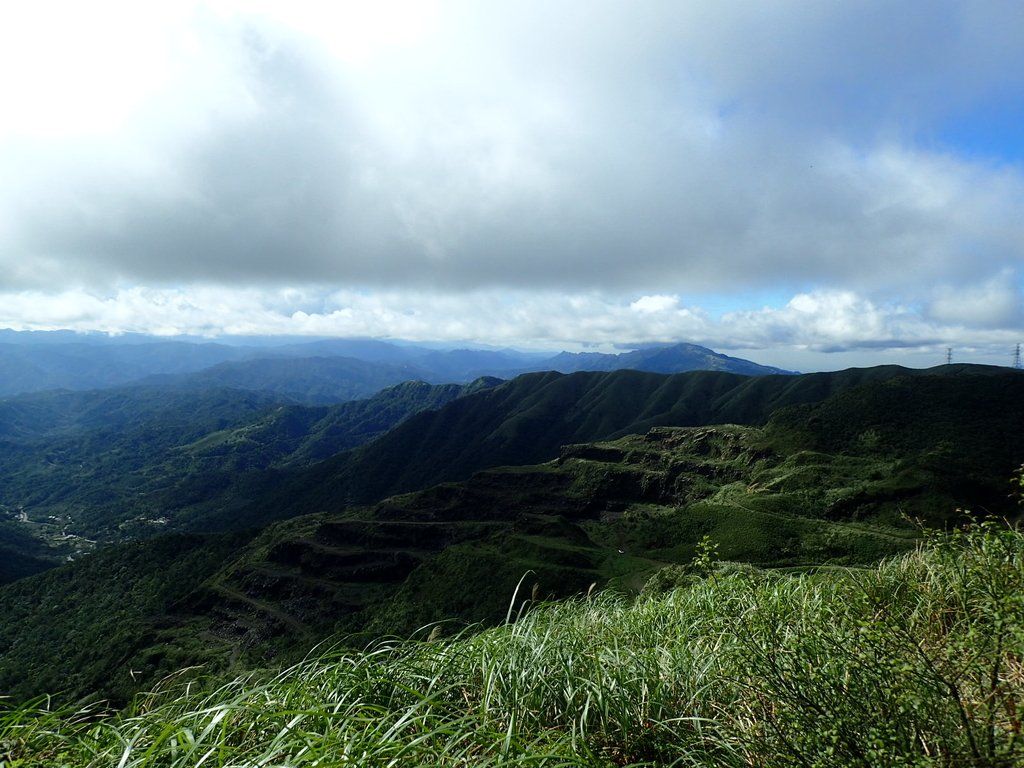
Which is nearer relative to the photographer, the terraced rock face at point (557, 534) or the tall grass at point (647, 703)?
the tall grass at point (647, 703)

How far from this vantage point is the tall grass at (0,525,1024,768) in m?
3.38

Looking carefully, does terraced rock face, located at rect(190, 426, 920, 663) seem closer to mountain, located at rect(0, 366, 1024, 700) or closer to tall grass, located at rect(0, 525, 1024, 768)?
mountain, located at rect(0, 366, 1024, 700)

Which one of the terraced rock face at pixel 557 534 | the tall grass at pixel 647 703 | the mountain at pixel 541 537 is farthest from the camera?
the mountain at pixel 541 537

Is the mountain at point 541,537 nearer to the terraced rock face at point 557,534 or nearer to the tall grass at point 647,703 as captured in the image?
the terraced rock face at point 557,534

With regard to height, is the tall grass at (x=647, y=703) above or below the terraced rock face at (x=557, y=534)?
above

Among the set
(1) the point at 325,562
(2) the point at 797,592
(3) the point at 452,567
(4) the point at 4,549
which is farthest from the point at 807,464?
(4) the point at 4,549

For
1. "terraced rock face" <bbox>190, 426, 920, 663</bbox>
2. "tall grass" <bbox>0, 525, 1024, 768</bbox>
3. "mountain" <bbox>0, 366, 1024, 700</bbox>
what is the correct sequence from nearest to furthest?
"tall grass" <bbox>0, 525, 1024, 768</bbox> → "terraced rock face" <bbox>190, 426, 920, 663</bbox> → "mountain" <bbox>0, 366, 1024, 700</bbox>

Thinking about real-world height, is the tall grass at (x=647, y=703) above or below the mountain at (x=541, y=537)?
above

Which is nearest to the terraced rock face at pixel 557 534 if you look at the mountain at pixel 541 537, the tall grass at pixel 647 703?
the mountain at pixel 541 537

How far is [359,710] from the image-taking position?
15.4ft

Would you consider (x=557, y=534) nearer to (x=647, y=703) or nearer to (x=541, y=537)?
(x=541, y=537)

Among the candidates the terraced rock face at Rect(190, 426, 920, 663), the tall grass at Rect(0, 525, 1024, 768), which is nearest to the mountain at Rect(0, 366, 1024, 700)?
the terraced rock face at Rect(190, 426, 920, 663)

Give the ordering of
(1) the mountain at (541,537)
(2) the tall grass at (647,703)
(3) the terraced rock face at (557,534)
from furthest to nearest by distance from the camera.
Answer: (1) the mountain at (541,537)
(3) the terraced rock face at (557,534)
(2) the tall grass at (647,703)

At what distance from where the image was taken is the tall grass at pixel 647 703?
3.38 m
